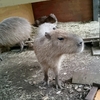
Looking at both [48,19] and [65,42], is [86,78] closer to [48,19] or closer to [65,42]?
[65,42]

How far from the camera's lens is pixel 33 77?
117 inches

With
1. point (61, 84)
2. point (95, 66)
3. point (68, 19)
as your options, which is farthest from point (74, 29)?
point (61, 84)

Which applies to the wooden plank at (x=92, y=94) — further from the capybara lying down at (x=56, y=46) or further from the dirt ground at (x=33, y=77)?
the capybara lying down at (x=56, y=46)

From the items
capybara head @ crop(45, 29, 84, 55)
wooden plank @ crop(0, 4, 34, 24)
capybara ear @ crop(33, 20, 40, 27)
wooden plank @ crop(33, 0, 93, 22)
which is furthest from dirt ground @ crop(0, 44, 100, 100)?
wooden plank @ crop(33, 0, 93, 22)

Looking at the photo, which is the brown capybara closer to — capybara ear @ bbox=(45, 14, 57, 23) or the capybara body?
the capybara body

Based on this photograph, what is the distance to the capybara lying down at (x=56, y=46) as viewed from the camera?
2.26 metres

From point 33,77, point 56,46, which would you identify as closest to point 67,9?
point 33,77

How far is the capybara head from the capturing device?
224cm

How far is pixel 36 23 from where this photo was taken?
5.02m

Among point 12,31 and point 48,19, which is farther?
point 48,19

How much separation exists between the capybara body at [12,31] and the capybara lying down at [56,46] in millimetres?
1336

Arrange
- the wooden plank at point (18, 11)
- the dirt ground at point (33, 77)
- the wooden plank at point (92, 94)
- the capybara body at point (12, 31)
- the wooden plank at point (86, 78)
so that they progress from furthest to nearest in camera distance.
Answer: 1. the wooden plank at point (18, 11)
2. the capybara body at point (12, 31)
3. the wooden plank at point (86, 78)
4. the dirt ground at point (33, 77)
5. the wooden plank at point (92, 94)

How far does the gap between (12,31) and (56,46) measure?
1.71 m

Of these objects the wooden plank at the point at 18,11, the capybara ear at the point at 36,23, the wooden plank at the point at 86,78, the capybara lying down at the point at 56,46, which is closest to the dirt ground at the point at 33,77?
the wooden plank at the point at 86,78
